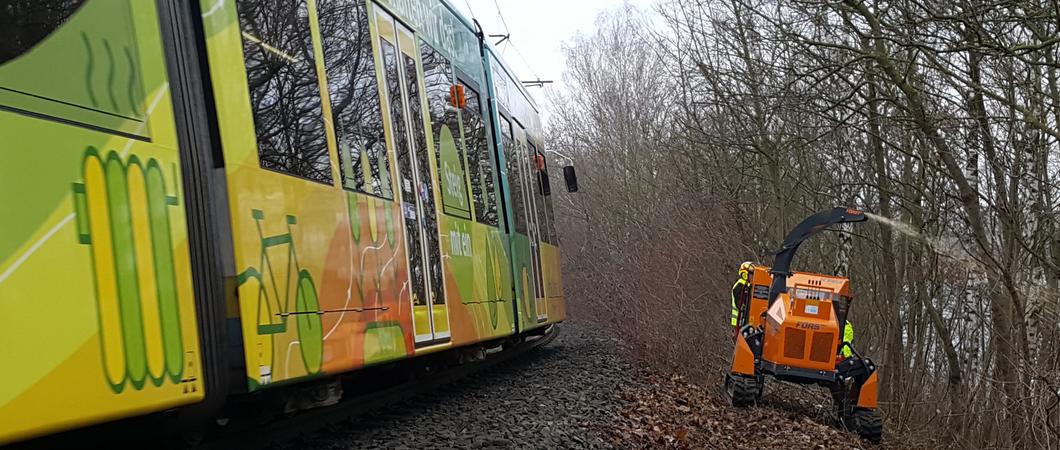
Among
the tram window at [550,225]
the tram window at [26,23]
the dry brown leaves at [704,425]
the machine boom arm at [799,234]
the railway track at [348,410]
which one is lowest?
the dry brown leaves at [704,425]

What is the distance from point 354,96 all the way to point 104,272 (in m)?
2.96

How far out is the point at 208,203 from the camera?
14.8ft

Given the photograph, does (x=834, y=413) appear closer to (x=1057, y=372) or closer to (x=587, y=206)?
(x=1057, y=372)

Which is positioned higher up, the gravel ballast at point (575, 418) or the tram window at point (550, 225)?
the tram window at point (550, 225)

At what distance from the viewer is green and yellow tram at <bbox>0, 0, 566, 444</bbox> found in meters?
3.33

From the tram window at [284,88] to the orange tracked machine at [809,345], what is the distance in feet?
20.6

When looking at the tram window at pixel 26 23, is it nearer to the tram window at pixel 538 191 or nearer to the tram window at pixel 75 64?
the tram window at pixel 75 64

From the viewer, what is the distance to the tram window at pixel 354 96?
6047 mm

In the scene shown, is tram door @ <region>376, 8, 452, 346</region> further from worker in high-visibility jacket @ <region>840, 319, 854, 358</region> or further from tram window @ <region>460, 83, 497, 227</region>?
worker in high-visibility jacket @ <region>840, 319, 854, 358</region>

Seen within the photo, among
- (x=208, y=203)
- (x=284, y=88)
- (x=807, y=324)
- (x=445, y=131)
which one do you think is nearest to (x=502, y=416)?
(x=445, y=131)

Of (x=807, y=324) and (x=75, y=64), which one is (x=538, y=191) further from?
(x=75, y=64)

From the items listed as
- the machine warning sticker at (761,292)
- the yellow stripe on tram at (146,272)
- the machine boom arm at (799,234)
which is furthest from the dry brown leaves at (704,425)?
the yellow stripe on tram at (146,272)

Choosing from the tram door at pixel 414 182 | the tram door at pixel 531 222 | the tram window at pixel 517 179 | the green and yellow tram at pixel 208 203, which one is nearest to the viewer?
the green and yellow tram at pixel 208 203

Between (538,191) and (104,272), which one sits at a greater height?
(538,191)
